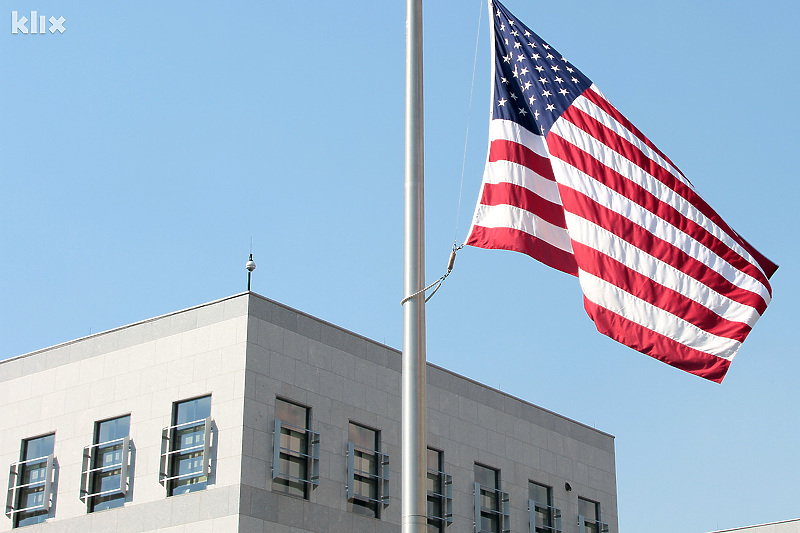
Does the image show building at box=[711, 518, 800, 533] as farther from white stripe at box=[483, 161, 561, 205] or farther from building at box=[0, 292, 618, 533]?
white stripe at box=[483, 161, 561, 205]

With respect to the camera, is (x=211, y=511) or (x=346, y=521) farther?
(x=346, y=521)

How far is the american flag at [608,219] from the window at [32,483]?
1943 cm

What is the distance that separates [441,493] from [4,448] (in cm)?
1228

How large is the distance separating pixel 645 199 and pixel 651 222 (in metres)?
0.36

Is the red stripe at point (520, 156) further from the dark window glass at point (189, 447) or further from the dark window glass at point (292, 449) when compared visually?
the dark window glass at point (189, 447)

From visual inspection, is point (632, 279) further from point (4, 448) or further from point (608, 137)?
point (4, 448)

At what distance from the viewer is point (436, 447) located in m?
32.7

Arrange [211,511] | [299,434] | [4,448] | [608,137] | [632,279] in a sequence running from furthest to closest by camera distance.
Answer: [4,448], [299,434], [211,511], [608,137], [632,279]

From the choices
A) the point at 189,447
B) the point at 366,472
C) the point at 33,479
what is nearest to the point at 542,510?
the point at 366,472

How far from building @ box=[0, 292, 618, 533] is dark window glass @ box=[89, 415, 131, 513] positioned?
41 mm

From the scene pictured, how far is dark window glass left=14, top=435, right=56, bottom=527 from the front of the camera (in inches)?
1191

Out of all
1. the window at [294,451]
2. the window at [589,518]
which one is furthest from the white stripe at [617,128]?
the window at [589,518]

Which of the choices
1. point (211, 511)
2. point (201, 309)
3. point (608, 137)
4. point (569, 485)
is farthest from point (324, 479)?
point (608, 137)

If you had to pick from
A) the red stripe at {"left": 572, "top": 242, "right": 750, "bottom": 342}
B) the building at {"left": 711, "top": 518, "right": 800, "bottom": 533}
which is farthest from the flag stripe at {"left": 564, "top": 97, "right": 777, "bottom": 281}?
the building at {"left": 711, "top": 518, "right": 800, "bottom": 533}
